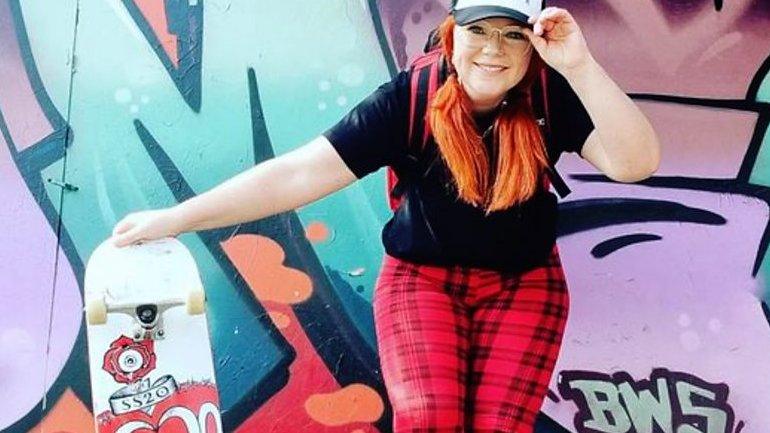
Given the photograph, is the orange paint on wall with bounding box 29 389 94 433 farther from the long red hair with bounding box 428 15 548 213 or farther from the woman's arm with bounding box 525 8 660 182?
the woman's arm with bounding box 525 8 660 182

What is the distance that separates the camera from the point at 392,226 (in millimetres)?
2967

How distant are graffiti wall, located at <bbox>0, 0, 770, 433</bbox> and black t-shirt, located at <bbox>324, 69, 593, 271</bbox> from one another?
105cm

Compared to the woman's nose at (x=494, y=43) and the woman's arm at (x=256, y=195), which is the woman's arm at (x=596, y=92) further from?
the woman's arm at (x=256, y=195)

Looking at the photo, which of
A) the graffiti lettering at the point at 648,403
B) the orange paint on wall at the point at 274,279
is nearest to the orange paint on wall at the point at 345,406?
the orange paint on wall at the point at 274,279

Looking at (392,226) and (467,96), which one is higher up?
(467,96)

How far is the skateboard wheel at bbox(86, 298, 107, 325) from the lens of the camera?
2863 mm

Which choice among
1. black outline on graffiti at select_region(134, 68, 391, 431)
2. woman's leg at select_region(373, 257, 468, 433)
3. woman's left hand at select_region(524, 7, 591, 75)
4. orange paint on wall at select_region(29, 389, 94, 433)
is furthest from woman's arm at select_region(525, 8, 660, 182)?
orange paint on wall at select_region(29, 389, 94, 433)

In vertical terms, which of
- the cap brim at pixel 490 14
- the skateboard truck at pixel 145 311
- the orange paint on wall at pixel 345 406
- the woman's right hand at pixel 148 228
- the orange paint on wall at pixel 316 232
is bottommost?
the orange paint on wall at pixel 345 406

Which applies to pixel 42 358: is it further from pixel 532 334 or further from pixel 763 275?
pixel 763 275

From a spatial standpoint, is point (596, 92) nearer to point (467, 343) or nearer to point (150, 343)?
point (467, 343)

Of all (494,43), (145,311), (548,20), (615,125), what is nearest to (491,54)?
(494,43)

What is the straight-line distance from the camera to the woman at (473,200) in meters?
2.67

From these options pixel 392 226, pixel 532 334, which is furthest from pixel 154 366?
pixel 532 334

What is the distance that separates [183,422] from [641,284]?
5.39 feet
